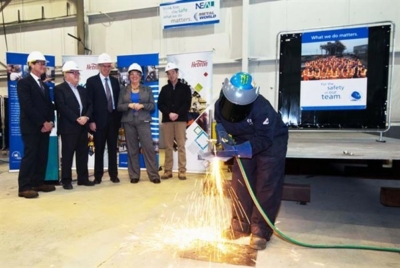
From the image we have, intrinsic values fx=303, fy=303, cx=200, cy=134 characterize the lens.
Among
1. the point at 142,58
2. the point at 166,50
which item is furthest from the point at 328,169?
the point at 166,50

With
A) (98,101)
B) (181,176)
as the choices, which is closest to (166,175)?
(181,176)

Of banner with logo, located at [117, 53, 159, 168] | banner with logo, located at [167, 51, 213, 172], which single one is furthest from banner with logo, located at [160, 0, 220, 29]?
banner with logo, located at [117, 53, 159, 168]

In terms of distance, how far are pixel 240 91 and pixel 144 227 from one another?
4.65 feet

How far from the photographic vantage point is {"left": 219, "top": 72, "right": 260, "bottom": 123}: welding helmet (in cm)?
185

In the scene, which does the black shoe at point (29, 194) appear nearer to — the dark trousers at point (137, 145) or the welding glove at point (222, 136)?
the dark trousers at point (137, 145)

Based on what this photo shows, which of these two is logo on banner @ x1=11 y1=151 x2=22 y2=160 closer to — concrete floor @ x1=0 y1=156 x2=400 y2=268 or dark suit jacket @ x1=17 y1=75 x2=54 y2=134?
concrete floor @ x1=0 y1=156 x2=400 y2=268

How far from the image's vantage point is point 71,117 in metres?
3.65

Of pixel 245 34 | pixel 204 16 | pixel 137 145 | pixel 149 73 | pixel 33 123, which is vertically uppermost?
pixel 204 16

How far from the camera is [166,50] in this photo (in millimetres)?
7406

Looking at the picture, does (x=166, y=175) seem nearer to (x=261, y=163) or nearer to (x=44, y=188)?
(x=44, y=188)

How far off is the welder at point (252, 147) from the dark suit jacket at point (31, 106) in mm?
2264

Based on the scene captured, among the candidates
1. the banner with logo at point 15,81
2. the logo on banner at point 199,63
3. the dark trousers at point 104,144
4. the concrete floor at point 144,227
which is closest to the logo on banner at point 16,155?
the banner with logo at point 15,81

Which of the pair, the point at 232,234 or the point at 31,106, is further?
the point at 31,106

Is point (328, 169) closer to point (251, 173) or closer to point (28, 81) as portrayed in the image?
point (251, 173)
